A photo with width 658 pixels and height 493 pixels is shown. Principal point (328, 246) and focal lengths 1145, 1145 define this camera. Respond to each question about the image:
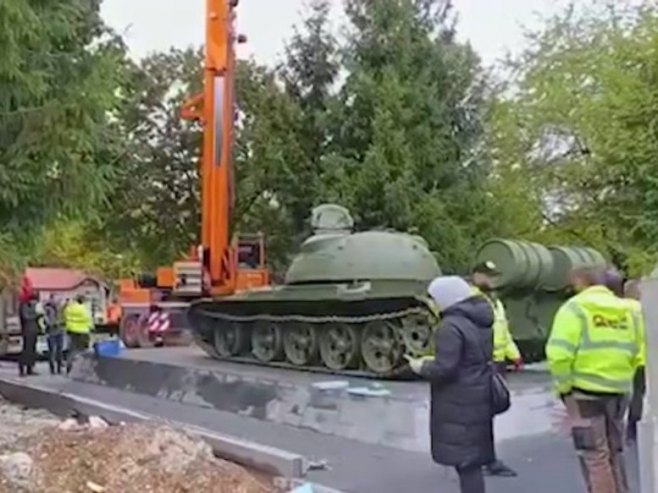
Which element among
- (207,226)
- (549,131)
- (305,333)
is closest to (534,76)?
(549,131)

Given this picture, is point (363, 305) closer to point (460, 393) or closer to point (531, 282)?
point (531, 282)

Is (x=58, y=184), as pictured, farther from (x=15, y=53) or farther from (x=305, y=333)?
(x=305, y=333)

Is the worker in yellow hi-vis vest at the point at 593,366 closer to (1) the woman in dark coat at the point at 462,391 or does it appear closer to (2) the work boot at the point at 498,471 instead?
(1) the woman in dark coat at the point at 462,391

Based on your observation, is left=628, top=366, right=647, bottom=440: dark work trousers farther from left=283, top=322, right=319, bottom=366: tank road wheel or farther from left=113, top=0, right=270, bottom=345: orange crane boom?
left=113, top=0, right=270, bottom=345: orange crane boom

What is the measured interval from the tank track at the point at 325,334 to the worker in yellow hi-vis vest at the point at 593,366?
17.3ft

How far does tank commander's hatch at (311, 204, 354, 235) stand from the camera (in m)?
16.5

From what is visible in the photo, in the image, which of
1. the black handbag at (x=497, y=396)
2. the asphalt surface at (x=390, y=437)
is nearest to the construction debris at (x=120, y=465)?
the asphalt surface at (x=390, y=437)

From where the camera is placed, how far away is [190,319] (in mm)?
16891

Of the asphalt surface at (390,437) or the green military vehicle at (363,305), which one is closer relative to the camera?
the asphalt surface at (390,437)

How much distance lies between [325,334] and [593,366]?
7.56 m

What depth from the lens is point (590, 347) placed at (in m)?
6.42

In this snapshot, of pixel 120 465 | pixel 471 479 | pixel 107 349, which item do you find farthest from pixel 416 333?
pixel 107 349

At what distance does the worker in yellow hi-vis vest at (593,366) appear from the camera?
20.9 feet

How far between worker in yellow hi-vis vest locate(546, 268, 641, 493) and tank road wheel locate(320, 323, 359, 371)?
6849mm
